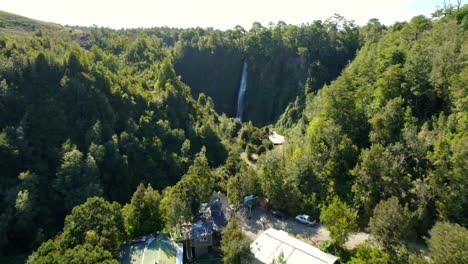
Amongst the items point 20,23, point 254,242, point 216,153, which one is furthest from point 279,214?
point 20,23

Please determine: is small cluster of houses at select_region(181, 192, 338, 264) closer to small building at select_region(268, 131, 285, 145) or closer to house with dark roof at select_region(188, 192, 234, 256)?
house with dark roof at select_region(188, 192, 234, 256)

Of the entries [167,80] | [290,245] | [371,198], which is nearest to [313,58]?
[167,80]

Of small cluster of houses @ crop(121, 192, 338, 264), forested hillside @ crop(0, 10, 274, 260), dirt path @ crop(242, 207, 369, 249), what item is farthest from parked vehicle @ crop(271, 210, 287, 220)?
forested hillside @ crop(0, 10, 274, 260)

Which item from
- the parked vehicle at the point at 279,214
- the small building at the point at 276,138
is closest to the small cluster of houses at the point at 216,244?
the parked vehicle at the point at 279,214

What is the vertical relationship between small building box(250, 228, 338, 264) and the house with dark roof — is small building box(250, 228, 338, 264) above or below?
above

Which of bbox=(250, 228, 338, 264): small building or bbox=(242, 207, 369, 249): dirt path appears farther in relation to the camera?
bbox=(242, 207, 369, 249): dirt path

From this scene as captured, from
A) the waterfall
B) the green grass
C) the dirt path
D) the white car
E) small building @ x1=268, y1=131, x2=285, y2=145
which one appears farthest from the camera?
the waterfall

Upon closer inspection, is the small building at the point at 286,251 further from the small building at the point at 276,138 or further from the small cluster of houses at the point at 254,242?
the small building at the point at 276,138
